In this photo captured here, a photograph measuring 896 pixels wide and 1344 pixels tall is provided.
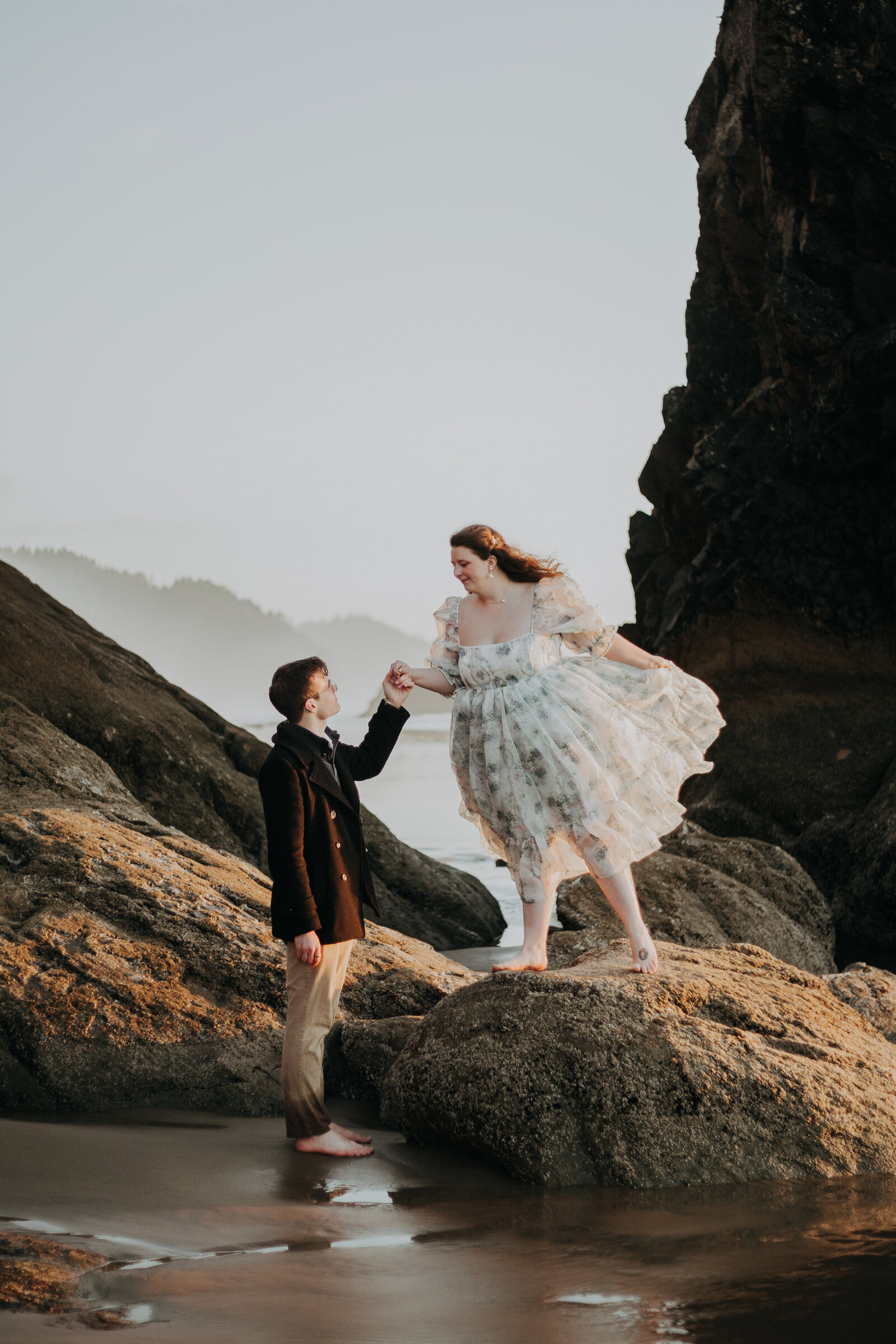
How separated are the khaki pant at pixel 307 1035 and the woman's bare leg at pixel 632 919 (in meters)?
1.24

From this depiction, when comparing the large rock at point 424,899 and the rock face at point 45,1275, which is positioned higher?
the large rock at point 424,899

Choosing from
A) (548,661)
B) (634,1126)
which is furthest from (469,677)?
(634,1126)

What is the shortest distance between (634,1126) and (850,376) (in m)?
11.4

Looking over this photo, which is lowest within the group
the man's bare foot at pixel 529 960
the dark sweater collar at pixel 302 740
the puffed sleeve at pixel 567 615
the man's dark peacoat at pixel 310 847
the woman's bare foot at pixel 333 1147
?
the woman's bare foot at pixel 333 1147

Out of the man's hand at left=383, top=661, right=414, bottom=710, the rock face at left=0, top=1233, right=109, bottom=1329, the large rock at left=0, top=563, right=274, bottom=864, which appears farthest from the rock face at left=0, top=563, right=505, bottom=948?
the rock face at left=0, top=1233, right=109, bottom=1329

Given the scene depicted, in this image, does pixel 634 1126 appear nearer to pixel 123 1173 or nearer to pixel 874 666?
pixel 123 1173

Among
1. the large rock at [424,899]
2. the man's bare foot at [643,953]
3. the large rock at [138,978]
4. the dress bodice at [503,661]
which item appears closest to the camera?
the large rock at [138,978]

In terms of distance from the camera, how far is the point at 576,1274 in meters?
2.76

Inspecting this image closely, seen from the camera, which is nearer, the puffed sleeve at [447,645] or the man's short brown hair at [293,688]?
the man's short brown hair at [293,688]

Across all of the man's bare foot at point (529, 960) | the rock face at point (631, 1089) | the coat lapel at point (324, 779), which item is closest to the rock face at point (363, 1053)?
the rock face at point (631, 1089)

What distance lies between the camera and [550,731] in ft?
16.0

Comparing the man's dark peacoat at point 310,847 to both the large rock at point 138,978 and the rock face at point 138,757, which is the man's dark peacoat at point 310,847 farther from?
the rock face at point 138,757

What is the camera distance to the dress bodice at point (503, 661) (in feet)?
16.6

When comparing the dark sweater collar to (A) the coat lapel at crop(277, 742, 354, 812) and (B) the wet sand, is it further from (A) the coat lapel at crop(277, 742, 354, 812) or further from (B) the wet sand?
(B) the wet sand
